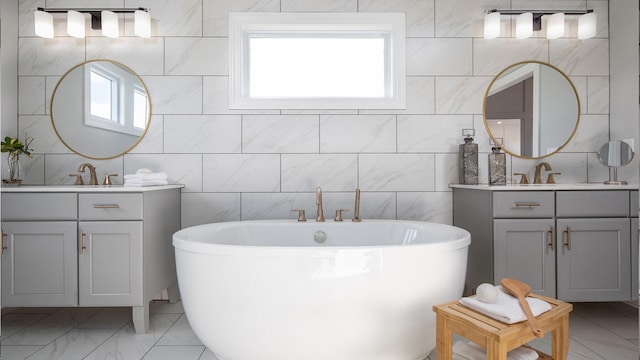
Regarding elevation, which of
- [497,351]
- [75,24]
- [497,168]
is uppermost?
[75,24]

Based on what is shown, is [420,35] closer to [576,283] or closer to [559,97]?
[559,97]

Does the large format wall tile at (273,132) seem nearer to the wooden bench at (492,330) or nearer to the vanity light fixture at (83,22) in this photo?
the vanity light fixture at (83,22)

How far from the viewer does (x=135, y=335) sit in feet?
7.02

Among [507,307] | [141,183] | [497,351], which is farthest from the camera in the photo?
[141,183]

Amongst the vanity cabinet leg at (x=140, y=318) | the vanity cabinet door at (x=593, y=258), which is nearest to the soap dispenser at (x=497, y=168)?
the vanity cabinet door at (x=593, y=258)

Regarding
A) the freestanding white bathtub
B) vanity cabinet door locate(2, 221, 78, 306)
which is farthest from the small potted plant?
the freestanding white bathtub

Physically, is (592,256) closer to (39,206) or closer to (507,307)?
(507,307)

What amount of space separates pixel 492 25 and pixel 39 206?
311 centimetres

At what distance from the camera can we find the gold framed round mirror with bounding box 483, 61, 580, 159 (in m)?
2.71

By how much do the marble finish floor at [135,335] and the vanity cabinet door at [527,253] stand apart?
0.32 metres

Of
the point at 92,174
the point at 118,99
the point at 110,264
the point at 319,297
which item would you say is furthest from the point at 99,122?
the point at 319,297

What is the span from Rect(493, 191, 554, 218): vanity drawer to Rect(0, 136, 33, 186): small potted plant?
120 inches

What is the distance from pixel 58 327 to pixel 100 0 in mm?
2221

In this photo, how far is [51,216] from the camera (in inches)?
83.4
